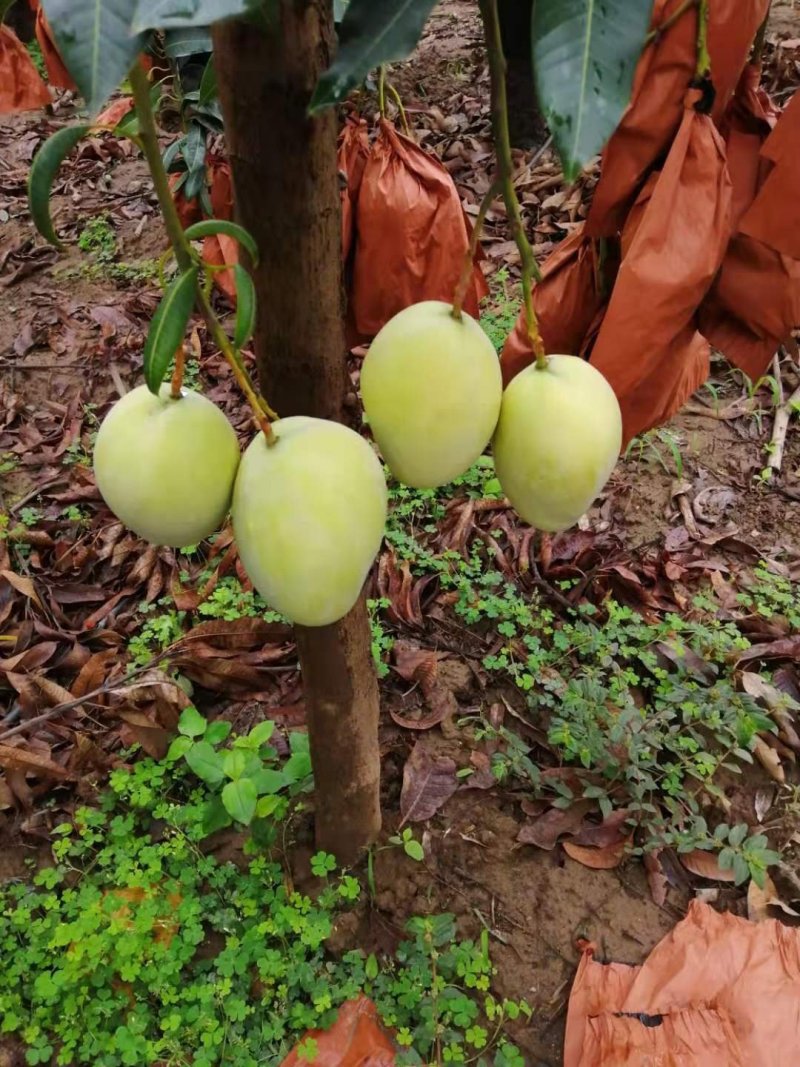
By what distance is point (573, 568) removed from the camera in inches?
86.2

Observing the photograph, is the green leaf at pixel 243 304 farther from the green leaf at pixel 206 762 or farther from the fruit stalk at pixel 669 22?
the green leaf at pixel 206 762

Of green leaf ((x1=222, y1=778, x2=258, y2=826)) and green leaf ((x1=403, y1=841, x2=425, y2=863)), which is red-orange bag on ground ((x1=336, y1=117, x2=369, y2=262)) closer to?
green leaf ((x1=222, y1=778, x2=258, y2=826))

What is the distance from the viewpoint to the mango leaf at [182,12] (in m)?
0.44

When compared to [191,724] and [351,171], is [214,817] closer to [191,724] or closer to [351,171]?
[191,724]

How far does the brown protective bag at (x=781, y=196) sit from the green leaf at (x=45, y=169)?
0.79m

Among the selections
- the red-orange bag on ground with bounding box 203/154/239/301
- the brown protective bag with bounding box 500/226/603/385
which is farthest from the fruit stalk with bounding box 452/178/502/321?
the red-orange bag on ground with bounding box 203/154/239/301

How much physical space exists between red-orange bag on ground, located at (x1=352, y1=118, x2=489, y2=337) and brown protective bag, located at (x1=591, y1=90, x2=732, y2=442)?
21.9 inches

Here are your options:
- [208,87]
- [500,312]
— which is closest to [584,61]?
[208,87]

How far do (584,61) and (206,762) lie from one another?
4.63ft

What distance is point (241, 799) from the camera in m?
1.47

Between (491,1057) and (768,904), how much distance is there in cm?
63

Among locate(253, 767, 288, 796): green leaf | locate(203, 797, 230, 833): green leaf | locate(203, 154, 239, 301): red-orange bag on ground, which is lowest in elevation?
locate(203, 797, 230, 833): green leaf

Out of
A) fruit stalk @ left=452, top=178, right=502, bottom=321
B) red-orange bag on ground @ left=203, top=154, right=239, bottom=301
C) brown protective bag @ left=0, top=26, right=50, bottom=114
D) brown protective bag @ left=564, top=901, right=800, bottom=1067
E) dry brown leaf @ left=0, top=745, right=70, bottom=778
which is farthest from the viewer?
brown protective bag @ left=0, top=26, right=50, bottom=114

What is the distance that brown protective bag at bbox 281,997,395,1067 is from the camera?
1.37m
